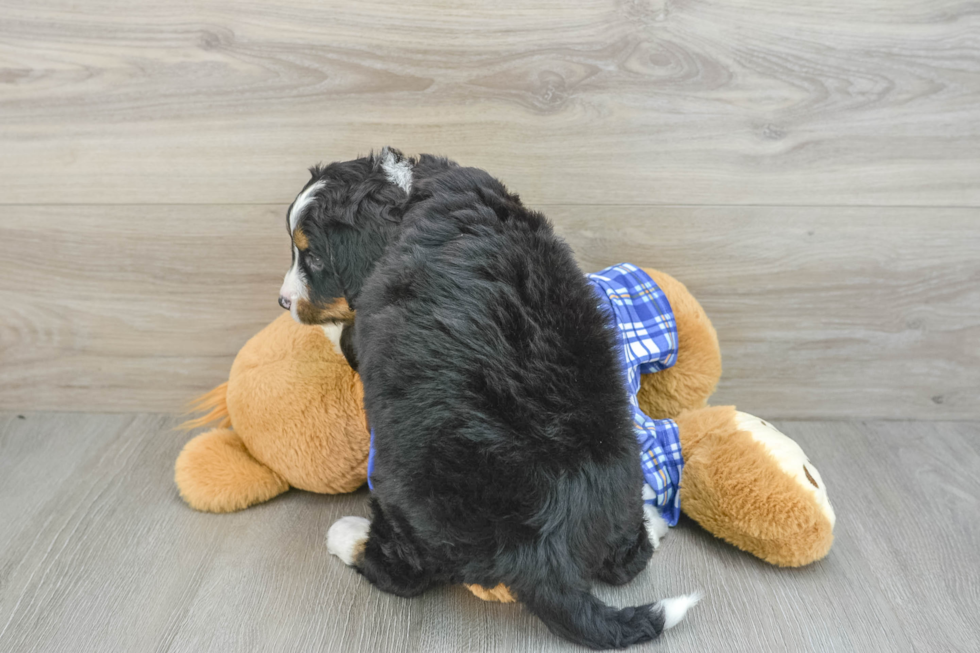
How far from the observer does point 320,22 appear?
1303 mm

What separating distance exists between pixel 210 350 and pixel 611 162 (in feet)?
3.16

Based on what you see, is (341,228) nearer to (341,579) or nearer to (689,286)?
(341,579)

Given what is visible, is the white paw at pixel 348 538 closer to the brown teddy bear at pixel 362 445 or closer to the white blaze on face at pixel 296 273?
the brown teddy bear at pixel 362 445

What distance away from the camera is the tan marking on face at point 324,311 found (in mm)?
1119

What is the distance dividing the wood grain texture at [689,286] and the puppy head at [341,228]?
1.19 ft

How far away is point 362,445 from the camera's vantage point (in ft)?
4.11

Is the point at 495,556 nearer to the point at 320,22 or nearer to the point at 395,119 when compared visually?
the point at 395,119

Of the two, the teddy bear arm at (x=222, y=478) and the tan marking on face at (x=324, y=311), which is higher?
the tan marking on face at (x=324, y=311)

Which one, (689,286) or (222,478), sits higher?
(689,286)

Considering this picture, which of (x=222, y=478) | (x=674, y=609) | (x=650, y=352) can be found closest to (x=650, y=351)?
(x=650, y=352)

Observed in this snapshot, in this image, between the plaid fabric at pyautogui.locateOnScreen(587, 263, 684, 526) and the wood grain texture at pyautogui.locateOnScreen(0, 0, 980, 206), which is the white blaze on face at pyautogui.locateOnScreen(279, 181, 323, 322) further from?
the plaid fabric at pyautogui.locateOnScreen(587, 263, 684, 526)

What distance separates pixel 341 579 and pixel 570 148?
89 cm

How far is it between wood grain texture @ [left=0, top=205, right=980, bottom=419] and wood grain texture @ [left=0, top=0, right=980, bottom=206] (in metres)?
0.06

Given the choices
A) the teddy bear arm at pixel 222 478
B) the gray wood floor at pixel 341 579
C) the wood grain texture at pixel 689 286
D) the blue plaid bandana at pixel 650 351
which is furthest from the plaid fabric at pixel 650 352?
the teddy bear arm at pixel 222 478
